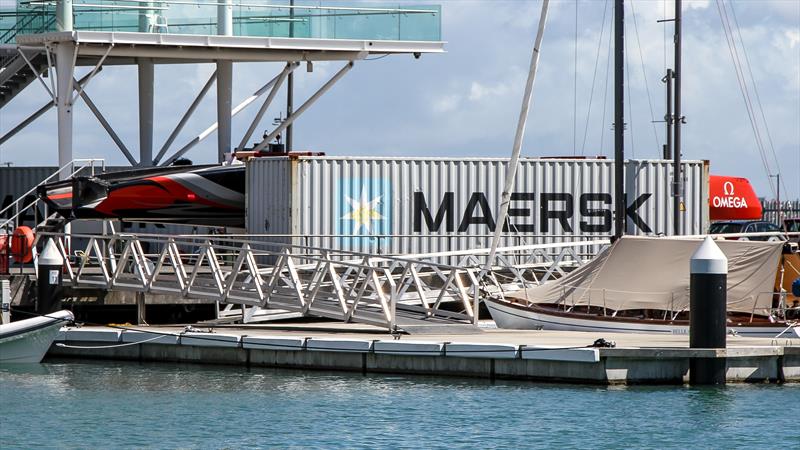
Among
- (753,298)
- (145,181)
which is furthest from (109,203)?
(753,298)

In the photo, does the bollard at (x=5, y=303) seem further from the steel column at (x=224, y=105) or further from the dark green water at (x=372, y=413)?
the steel column at (x=224, y=105)

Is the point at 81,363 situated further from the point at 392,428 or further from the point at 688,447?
the point at 688,447

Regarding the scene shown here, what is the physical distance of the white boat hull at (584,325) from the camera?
92.2 ft

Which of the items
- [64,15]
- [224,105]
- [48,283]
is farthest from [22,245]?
[224,105]

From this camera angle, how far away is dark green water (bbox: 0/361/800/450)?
22.3 meters

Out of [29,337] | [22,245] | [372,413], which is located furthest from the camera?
[22,245]

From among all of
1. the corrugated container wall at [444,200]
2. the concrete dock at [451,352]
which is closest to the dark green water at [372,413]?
the concrete dock at [451,352]

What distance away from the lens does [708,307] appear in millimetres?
25031

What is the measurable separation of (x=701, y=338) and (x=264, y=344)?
803cm

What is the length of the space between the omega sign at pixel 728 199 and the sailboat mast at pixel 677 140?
10064mm

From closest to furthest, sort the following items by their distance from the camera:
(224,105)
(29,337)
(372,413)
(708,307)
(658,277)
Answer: (372,413) < (708,307) < (29,337) < (658,277) < (224,105)

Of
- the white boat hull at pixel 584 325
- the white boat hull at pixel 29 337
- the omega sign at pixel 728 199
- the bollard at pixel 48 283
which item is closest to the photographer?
the white boat hull at pixel 584 325

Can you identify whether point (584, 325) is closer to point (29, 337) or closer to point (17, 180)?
point (29, 337)

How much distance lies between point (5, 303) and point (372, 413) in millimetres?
9604
